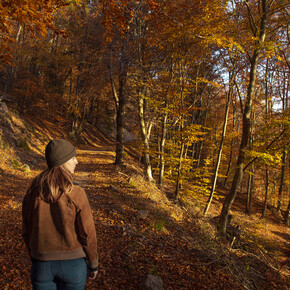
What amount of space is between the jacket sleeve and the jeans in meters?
0.14

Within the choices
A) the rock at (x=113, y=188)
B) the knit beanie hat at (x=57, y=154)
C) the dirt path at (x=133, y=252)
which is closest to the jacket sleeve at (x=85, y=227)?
the knit beanie hat at (x=57, y=154)

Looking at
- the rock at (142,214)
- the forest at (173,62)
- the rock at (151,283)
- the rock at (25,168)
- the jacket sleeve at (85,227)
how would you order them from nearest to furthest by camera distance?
the jacket sleeve at (85,227)
the rock at (151,283)
the rock at (142,214)
the forest at (173,62)
the rock at (25,168)

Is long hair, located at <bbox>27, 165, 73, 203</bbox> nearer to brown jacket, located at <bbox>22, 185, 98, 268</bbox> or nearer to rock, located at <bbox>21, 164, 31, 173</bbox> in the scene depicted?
brown jacket, located at <bbox>22, 185, 98, 268</bbox>

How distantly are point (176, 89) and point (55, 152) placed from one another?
11463 millimetres

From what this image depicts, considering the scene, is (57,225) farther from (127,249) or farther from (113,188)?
(113,188)

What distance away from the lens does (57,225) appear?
178cm

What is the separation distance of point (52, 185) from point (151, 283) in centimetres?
285

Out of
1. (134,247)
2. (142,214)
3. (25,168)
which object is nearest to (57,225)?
(134,247)

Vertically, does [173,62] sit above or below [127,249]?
above

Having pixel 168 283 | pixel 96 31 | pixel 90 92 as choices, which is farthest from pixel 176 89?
pixel 168 283

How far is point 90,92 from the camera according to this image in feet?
34.6

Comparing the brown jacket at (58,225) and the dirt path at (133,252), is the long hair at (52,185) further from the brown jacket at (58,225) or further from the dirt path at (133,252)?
the dirt path at (133,252)

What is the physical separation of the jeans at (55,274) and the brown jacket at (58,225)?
2.1 inches

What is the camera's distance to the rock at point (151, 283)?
11.4 feet
